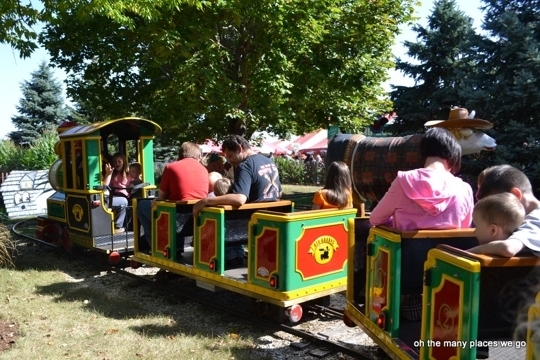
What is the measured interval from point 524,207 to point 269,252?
2383mm

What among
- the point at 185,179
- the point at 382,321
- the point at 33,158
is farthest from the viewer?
the point at 33,158

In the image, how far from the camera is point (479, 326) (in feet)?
9.68

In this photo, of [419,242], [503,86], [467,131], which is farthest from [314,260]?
[503,86]

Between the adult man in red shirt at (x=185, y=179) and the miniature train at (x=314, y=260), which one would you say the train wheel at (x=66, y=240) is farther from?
the adult man in red shirt at (x=185, y=179)

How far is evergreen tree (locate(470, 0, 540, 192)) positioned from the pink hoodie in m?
8.79

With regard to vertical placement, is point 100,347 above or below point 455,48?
below

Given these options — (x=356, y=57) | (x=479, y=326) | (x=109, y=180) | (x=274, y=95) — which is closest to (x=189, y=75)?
(x=274, y=95)

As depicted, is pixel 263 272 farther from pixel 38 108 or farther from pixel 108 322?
pixel 38 108

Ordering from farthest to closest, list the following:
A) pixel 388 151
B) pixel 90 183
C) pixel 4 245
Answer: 1. pixel 90 183
2. pixel 388 151
3. pixel 4 245

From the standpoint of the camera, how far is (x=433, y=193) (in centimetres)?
344

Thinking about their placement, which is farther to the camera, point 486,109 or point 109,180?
point 486,109

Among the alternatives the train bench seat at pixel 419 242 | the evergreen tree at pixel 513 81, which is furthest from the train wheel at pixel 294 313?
the evergreen tree at pixel 513 81

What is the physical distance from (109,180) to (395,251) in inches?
229

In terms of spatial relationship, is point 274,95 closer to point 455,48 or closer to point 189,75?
point 189,75
